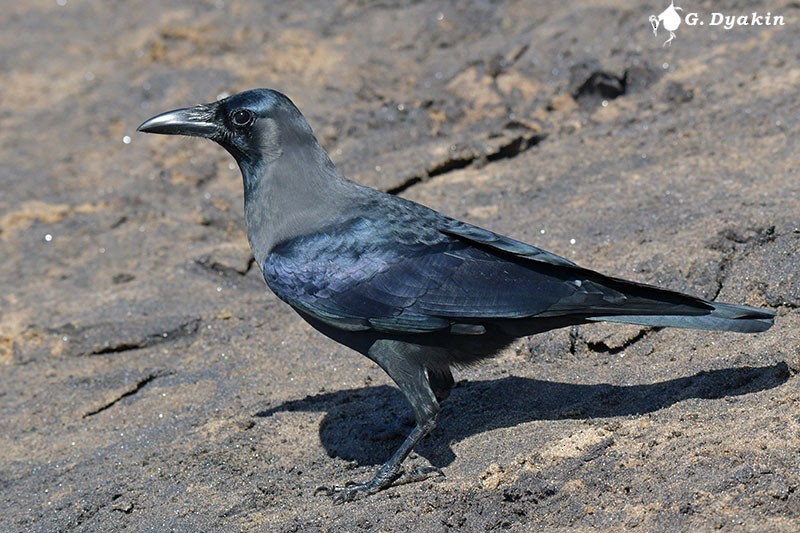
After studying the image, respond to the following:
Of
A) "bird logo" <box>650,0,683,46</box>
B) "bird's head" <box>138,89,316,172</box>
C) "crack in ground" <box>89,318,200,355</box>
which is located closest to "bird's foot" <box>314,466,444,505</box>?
"bird's head" <box>138,89,316,172</box>

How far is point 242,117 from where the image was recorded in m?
4.96

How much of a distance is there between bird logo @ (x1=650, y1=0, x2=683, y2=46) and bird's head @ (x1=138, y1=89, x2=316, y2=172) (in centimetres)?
367

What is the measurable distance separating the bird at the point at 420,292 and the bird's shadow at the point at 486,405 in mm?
195

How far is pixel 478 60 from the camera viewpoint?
26.0 feet

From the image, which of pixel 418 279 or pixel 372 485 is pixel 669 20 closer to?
pixel 418 279

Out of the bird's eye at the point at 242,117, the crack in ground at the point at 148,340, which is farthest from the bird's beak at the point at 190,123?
the crack in ground at the point at 148,340

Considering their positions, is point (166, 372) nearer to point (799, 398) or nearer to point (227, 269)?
point (227, 269)

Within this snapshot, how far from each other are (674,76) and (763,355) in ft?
11.0

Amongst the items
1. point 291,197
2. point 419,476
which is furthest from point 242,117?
point 419,476

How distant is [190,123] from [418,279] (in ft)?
4.72

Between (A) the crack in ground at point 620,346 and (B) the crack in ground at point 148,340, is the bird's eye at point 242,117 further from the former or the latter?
(A) the crack in ground at point 620,346

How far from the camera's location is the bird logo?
7614 mm

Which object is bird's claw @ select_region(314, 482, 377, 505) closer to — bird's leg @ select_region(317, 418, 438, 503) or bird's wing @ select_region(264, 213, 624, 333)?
bird's leg @ select_region(317, 418, 438, 503)

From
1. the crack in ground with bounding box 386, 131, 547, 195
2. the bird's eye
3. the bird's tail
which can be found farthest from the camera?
the crack in ground with bounding box 386, 131, 547, 195
